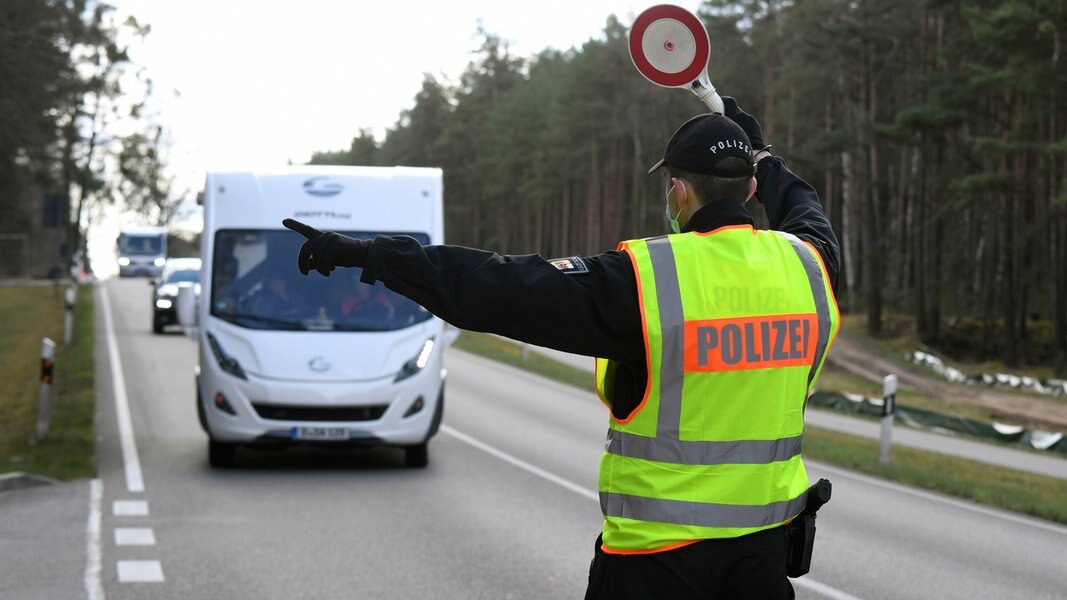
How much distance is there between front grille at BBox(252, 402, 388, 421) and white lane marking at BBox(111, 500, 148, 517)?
174 cm

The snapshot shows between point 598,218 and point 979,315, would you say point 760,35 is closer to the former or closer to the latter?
point 979,315

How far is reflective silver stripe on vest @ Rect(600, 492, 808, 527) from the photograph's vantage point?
10.9 ft

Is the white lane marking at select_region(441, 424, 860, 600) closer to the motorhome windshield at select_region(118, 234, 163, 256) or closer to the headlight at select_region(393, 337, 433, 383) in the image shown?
the headlight at select_region(393, 337, 433, 383)

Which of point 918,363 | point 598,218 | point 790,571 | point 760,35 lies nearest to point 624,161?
point 598,218

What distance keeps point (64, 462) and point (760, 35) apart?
47.9 metres

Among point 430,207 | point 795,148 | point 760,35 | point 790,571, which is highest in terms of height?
point 760,35

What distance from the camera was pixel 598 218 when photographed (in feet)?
260

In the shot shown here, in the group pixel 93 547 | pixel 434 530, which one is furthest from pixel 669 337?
pixel 434 530

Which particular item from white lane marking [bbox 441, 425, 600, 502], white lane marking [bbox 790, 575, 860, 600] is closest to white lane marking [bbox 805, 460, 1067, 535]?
white lane marking [bbox 441, 425, 600, 502]

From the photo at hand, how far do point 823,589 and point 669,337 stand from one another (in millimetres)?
5661

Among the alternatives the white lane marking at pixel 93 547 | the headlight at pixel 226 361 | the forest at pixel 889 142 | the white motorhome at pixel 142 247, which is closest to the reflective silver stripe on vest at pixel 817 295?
the white lane marking at pixel 93 547

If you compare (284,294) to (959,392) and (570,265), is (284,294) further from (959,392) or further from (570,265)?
(959,392)

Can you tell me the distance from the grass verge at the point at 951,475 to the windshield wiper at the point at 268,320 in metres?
6.71

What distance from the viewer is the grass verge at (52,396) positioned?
1328 cm
